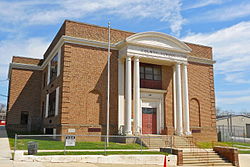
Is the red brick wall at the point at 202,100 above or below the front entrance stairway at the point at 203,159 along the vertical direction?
above

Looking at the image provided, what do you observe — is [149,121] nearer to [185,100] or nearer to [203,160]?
[185,100]

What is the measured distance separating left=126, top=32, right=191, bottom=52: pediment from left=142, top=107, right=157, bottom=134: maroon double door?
6.24 m

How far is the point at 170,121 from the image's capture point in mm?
27000

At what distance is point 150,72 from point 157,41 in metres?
3.27

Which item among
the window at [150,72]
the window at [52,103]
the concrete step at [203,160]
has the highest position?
the window at [150,72]

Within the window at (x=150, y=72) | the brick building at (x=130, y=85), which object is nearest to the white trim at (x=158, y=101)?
the brick building at (x=130, y=85)

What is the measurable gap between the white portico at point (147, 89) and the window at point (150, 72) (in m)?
0.16

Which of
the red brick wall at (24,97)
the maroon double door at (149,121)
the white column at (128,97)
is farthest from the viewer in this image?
the red brick wall at (24,97)

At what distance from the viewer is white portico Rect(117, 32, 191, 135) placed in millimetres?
24078

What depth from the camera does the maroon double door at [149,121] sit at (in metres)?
26.2

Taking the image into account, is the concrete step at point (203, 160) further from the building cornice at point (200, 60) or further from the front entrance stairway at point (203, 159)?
the building cornice at point (200, 60)

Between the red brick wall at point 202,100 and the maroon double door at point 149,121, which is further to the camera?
the red brick wall at point 202,100

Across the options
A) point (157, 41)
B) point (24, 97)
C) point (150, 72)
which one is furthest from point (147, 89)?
point (24, 97)

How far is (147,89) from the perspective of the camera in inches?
1040
